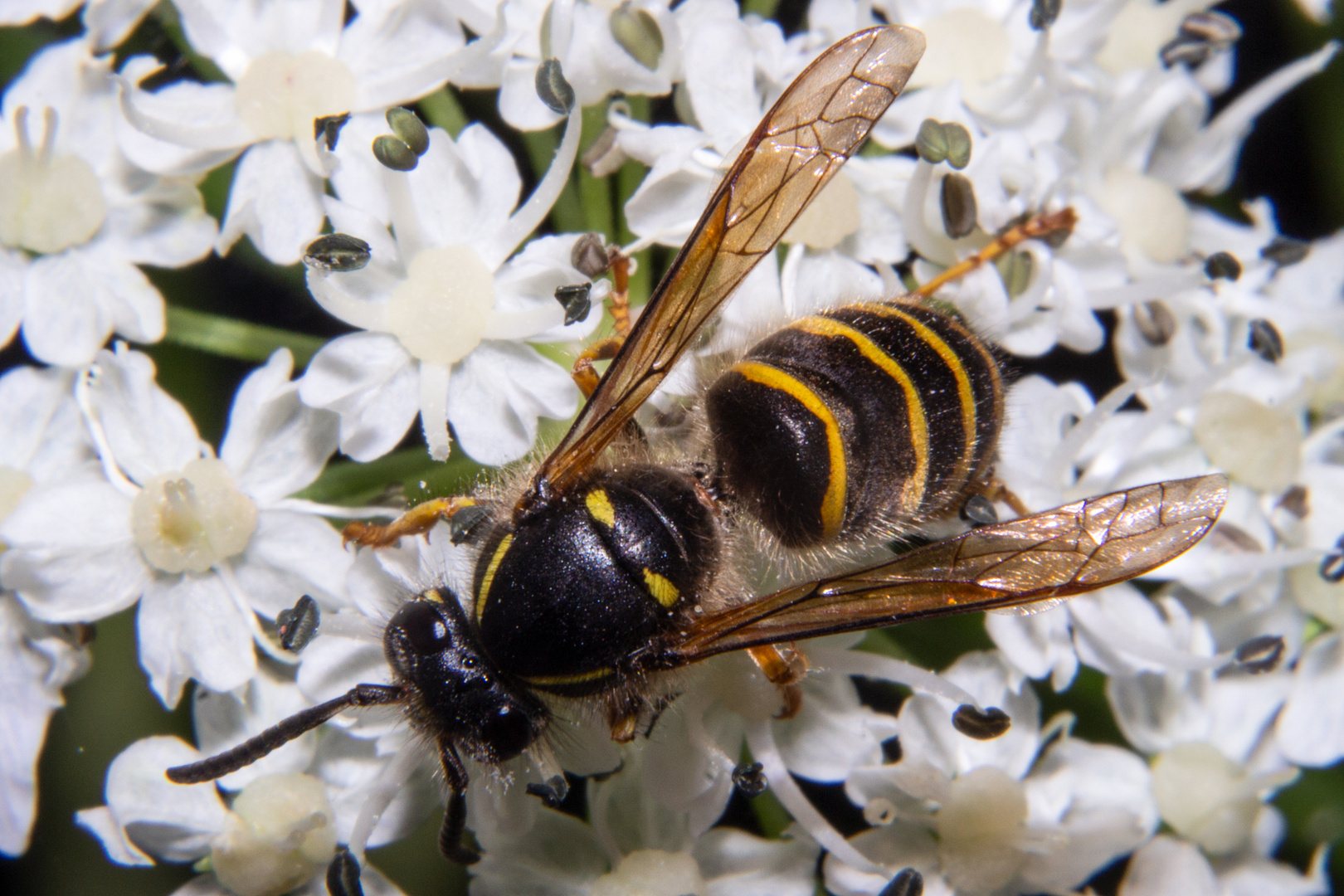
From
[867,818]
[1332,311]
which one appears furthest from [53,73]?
[1332,311]

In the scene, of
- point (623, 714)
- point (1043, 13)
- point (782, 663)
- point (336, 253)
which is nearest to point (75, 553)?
point (336, 253)

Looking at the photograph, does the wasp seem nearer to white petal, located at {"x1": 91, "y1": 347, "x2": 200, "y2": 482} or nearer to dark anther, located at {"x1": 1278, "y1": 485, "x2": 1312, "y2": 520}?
white petal, located at {"x1": 91, "y1": 347, "x2": 200, "y2": 482}

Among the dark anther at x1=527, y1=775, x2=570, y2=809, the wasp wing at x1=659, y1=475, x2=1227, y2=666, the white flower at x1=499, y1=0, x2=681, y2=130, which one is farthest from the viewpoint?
the white flower at x1=499, y1=0, x2=681, y2=130

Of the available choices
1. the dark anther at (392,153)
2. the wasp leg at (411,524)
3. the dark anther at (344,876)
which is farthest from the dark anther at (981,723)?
the dark anther at (392,153)

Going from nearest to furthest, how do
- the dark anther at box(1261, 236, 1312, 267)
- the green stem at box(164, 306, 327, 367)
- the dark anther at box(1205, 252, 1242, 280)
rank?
the green stem at box(164, 306, 327, 367) < the dark anther at box(1205, 252, 1242, 280) < the dark anther at box(1261, 236, 1312, 267)

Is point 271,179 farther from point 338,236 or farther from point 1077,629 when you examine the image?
point 1077,629

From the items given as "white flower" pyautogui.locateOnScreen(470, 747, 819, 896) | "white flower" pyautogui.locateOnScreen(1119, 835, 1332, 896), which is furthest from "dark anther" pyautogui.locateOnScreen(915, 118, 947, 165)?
"white flower" pyautogui.locateOnScreen(1119, 835, 1332, 896)
